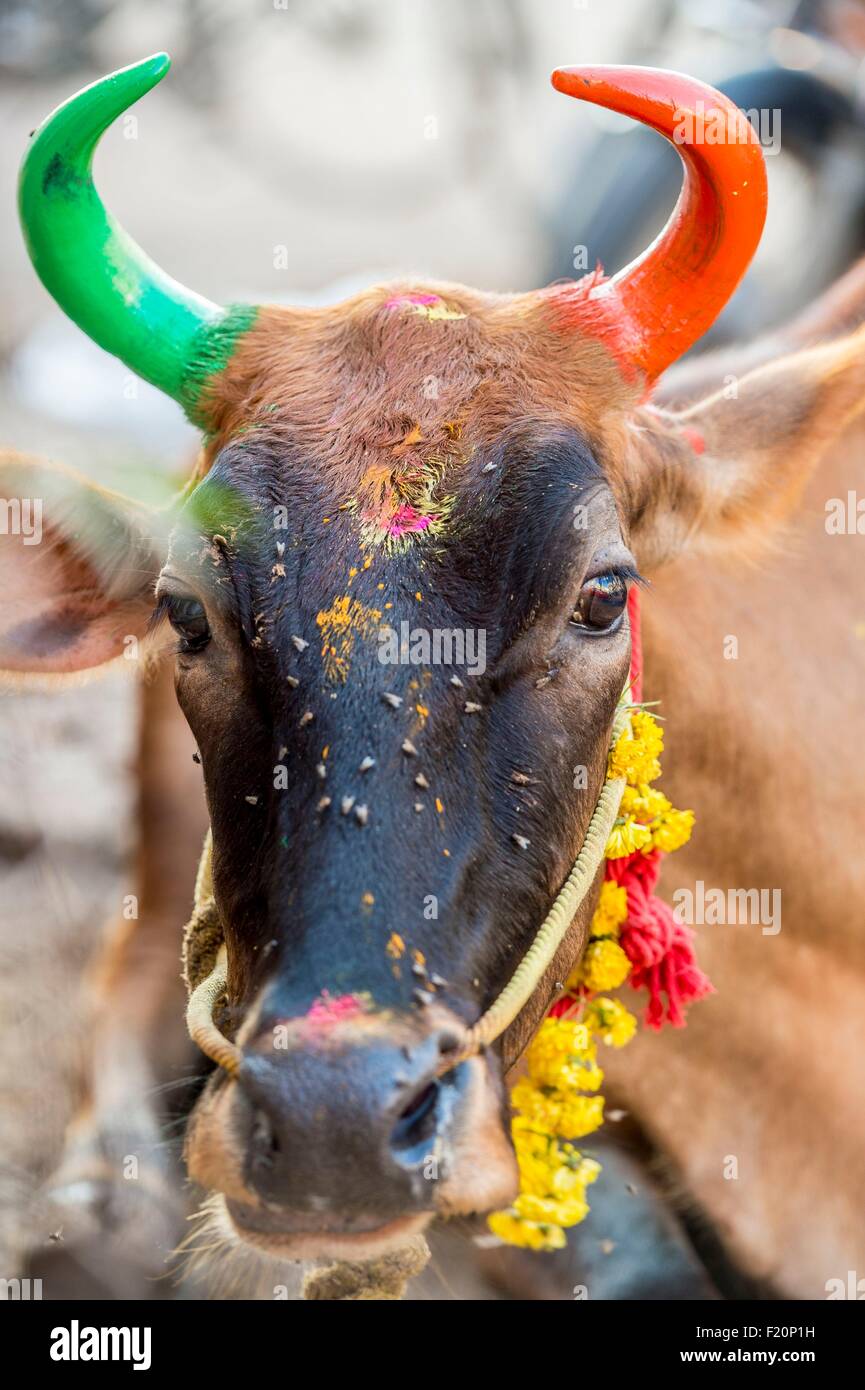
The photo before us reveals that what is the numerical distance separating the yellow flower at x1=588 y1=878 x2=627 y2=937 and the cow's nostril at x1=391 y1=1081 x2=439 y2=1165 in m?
0.97

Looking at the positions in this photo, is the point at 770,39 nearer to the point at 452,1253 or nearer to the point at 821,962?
the point at 821,962

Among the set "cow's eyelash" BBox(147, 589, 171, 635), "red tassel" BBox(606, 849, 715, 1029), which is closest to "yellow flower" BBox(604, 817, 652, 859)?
"red tassel" BBox(606, 849, 715, 1029)

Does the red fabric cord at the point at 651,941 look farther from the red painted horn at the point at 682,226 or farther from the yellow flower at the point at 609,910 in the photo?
the red painted horn at the point at 682,226

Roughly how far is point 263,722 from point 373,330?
856mm

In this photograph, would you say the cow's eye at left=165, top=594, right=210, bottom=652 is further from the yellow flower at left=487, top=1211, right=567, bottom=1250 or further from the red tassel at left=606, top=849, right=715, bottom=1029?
the yellow flower at left=487, top=1211, right=567, bottom=1250

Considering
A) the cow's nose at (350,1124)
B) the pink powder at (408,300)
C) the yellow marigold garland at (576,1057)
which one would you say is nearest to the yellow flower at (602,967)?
the yellow marigold garland at (576,1057)

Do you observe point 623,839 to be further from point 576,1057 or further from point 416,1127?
point 416,1127

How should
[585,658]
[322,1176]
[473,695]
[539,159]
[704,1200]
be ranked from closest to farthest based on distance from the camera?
[322,1176], [473,695], [585,658], [704,1200], [539,159]

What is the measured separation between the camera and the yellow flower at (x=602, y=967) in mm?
3018

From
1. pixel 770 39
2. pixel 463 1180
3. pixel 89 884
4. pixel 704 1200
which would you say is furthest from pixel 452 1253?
pixel 770 39

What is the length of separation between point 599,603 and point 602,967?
907mm

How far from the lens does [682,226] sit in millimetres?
2736

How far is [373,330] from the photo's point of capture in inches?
108

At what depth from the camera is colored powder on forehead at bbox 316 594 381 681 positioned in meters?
2.34
